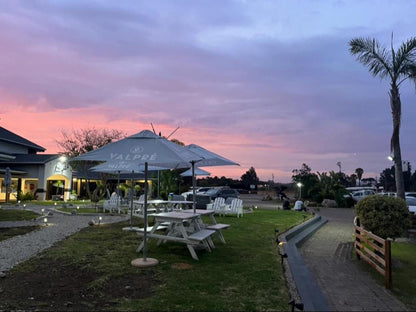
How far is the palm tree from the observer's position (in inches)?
486

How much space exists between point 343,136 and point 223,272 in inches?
1072

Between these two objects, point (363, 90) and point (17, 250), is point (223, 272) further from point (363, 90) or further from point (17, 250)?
point (363, 90)

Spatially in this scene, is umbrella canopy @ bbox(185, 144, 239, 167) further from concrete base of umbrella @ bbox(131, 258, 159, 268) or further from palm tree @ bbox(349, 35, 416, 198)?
palm tree @ bbox(349, 35, 416, 198)

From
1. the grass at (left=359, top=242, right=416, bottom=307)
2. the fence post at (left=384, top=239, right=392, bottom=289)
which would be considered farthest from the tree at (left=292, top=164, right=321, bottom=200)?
the fence post at (left=384, top=239, right=392, bottom=289)

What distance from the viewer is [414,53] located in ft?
41.8

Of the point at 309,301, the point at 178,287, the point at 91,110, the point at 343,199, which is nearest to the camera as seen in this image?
the point at 309,301

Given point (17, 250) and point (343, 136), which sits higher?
point (343, 136)

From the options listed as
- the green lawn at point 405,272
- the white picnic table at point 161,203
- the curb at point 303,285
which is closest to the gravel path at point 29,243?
the white picnic table at point 161,203

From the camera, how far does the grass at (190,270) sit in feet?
13.3

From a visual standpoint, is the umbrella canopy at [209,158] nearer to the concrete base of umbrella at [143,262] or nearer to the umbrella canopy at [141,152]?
the umbrella canopy at [141,152]

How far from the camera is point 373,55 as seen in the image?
43.2 feet

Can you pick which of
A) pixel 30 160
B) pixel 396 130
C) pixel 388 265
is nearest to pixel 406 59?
pixel 396 130

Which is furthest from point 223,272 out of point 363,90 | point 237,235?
point 363,90

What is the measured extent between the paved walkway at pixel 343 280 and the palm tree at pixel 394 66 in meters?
4.20
